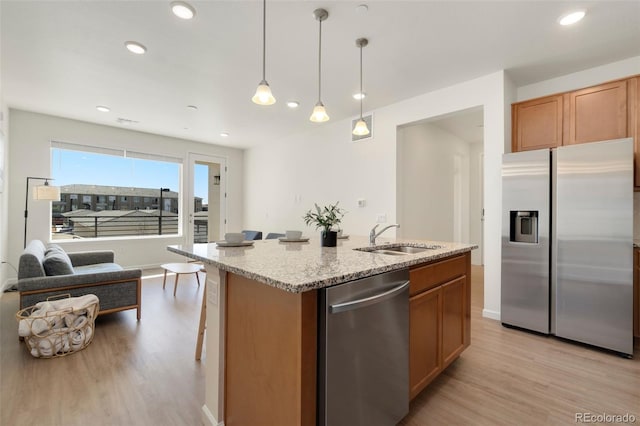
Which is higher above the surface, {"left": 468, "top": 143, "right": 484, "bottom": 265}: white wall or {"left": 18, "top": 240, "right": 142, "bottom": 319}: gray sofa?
{"left": 468, "top": 143, "right": 484, "bottom": 265}: white wall

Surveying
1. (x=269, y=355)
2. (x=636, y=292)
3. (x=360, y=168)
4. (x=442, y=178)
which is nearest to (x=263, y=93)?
(x=269, y=355)

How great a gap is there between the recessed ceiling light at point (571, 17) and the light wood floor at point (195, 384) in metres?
2.68

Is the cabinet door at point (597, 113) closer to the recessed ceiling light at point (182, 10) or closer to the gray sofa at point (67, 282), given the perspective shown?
the recessed ceiling light at point (182, 10)

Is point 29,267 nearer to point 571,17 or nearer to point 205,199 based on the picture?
point 205,199

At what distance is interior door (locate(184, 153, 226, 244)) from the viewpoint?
623cm

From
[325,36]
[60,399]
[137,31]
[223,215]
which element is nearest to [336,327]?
[60,399]

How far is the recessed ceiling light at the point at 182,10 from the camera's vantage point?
211 centimetres

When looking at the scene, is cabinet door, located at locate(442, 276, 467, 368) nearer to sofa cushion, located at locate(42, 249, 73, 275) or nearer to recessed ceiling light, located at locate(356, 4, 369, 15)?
recessed ceiling light, located at locate(356, 4, 369, 15)

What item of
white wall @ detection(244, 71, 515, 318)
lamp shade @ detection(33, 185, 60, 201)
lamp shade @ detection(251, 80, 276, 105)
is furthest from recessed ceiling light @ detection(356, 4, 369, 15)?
lamp shade @ detection(33, 185, 60, 201)

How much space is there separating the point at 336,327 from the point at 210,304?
0.82 metres

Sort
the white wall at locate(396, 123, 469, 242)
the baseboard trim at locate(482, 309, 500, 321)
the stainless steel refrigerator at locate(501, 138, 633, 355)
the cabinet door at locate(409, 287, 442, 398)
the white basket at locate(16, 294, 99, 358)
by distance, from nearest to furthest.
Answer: the cabinet door at locate(409, 287, 442, 398) < the white basket at locate(16, 294, 99, 358) < the stainless steel refrigerator at locate(501, 138, 633, 355) < the baseboard trim at locate(482, 309, 500, 321) < the white wall at locate(396, 123, 469, 242)

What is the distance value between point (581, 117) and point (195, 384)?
401cm

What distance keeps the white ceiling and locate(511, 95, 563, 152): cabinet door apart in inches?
15.4

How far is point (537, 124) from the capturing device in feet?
9.86
